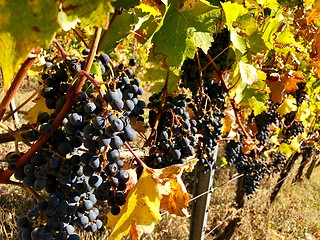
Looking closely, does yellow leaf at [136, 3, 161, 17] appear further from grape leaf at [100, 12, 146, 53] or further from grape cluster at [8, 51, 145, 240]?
grape cluster at [8, 51, 145, 240]

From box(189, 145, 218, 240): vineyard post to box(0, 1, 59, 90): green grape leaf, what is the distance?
2218 millimetres

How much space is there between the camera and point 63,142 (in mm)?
946

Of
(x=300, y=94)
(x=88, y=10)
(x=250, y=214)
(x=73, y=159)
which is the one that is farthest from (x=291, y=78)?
(x=250, y=214)

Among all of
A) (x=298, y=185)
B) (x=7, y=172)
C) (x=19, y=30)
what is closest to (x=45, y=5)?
(x=19, y=30)

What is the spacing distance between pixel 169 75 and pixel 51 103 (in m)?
0.88

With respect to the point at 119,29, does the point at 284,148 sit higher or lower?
lower

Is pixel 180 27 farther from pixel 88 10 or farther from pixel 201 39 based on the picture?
pixel 88 10

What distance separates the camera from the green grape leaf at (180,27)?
3.91 feet

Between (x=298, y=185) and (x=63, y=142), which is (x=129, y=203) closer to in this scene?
(x=63, y=142)

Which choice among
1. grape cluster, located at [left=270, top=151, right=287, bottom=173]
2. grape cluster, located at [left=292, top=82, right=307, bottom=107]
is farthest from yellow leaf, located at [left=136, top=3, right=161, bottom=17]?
grape cluster, located at [left=270, top=151, right=287, bottom=173]

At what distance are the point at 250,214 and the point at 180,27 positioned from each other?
3.95 metres

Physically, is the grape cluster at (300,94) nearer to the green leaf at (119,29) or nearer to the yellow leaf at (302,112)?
the yellow leaf at (302,112)

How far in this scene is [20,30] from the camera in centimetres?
52

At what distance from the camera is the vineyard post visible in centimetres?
272
